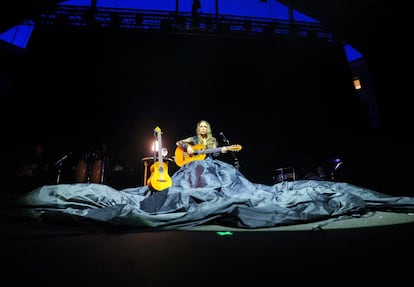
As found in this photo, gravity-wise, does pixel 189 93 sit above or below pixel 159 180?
above

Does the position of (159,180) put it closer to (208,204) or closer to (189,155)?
(189,155)

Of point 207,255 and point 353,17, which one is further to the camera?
point 353,17

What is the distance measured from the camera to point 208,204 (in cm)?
172

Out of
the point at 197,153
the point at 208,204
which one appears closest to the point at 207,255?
the point at 208,204

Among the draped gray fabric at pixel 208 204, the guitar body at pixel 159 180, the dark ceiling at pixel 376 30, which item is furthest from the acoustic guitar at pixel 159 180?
the dark ceiling at pixel 376 30

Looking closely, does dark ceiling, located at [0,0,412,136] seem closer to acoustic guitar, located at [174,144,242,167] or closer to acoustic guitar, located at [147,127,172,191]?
acoustic guitar, located at [174,144,242,167]

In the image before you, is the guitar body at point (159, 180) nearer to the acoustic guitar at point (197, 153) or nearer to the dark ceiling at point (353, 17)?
the acoustic guitar at point (197, 153)

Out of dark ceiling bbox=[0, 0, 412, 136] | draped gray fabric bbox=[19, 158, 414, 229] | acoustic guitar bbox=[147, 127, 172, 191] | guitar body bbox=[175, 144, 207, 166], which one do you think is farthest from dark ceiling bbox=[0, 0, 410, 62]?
acoustic guitar bbox=[147, 127, 172, 191]

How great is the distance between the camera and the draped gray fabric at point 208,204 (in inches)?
56.9

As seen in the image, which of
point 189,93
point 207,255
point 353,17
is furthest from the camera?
point 189,93

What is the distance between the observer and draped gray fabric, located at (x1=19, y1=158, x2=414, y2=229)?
1446 mm

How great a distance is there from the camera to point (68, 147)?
4582mm

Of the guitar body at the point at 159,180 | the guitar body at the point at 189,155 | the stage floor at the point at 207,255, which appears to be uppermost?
the guitar body at the point at 189,155

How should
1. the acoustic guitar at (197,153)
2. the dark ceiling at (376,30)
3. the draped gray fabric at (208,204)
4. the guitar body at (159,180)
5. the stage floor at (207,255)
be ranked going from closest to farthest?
the stage floor at (207,255) < the draped gray fabric at (208,204) < the guitar body at (159,180) < the acoustic guitar at (197,153) < the dark ceiling at (376,30)
